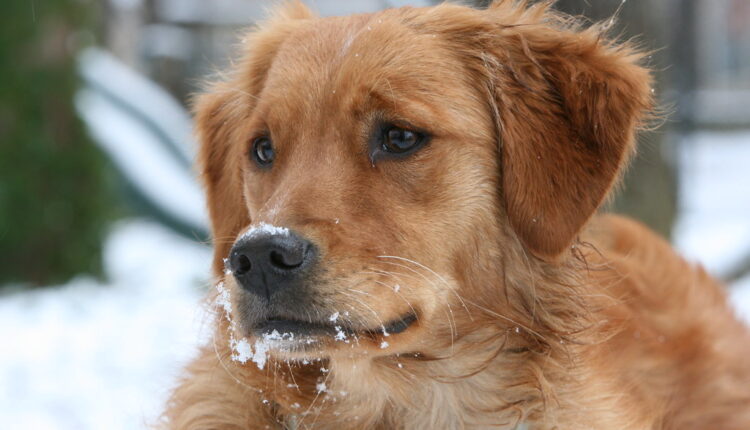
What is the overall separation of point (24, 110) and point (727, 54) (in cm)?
2507

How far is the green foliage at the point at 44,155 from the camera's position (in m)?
8.47

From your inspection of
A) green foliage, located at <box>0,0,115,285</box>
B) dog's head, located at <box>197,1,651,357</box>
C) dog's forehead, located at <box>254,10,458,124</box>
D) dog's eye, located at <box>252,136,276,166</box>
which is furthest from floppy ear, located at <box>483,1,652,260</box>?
green foliage, located at <box>0,0,115,285</box>

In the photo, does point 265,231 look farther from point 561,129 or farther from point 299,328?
point 561,129

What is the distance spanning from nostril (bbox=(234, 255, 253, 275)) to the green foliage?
21.2 feet

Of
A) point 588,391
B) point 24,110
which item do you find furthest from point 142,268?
point 588,391

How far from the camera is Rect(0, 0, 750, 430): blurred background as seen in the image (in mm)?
Result: 5676

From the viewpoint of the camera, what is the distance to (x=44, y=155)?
8.56 m

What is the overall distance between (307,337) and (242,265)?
288 millimetres

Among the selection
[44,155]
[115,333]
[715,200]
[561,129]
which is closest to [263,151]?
[561,129]

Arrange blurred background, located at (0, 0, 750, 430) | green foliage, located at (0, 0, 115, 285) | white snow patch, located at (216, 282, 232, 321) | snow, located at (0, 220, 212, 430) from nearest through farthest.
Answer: white snow patch, located at (216, 282, 232, 321), snow, located at (0, 220, 212, 430), blurred background, located at (0, 0, 750, 430), green foliage, located at (0, 0, 115, 285)

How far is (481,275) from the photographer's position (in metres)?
3.07

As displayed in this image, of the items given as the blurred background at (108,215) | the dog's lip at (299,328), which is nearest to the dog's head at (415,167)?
the dog's lip at (299,328)

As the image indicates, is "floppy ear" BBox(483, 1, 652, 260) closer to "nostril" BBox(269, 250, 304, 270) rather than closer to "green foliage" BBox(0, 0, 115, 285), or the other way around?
"nostril" BBox(269, 250, 304, 270)

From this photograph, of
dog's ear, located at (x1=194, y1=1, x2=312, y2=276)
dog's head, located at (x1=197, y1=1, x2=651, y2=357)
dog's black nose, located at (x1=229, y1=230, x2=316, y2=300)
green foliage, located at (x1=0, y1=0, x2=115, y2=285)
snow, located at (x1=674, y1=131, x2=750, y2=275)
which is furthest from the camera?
snow, located at (x1=674, y1=131, x2=750, y2=275)
